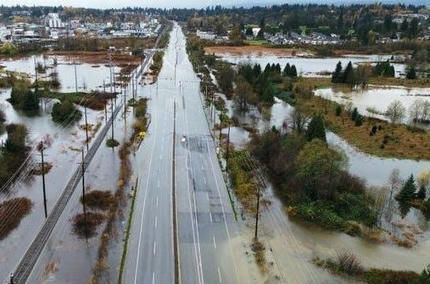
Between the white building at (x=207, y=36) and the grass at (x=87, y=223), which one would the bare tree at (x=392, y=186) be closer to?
the grass at (x=87, y=223)

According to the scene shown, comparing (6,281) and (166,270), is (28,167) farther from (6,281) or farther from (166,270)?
(166,270)

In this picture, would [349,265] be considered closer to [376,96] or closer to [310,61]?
[376,96]

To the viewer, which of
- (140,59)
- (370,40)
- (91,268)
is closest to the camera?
(91,268)

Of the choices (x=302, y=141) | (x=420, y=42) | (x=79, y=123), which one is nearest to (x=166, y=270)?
(x=302, y=141)

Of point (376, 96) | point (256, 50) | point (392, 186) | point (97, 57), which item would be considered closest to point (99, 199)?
point (392, 186)

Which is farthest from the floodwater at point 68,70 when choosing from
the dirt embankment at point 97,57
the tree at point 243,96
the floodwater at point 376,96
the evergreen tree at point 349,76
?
the evergreen tree at point 349,76
